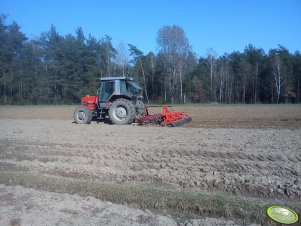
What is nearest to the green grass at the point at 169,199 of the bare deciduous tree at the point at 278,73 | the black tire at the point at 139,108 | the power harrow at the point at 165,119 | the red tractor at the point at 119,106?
the power harrow at the point at 165,119

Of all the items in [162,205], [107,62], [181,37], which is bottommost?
[162,205]

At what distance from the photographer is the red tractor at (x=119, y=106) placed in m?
14.0

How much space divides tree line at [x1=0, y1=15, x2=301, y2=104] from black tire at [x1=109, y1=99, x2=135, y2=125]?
108ft

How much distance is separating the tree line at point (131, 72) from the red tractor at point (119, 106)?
32.2m

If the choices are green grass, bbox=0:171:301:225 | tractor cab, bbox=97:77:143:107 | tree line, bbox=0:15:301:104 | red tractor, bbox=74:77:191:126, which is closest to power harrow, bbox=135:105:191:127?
red tractor, bbox=74:77:191:126

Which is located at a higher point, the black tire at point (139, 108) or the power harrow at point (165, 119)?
the black tire at point (139, 108)

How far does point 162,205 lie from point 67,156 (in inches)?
148

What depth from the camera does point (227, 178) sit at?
6031 millimetres

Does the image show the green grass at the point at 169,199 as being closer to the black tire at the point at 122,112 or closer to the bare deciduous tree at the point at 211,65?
the black tire at the point at 122,112

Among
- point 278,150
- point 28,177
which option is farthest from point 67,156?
point 278,150

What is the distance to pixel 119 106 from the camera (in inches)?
565

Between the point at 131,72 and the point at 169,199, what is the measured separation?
156 ft

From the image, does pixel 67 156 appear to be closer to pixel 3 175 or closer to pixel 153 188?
pixel 3 175

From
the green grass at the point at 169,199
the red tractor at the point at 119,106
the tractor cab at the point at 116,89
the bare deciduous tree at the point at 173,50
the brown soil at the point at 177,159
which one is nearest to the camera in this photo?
the green grass at the point at 169,199
